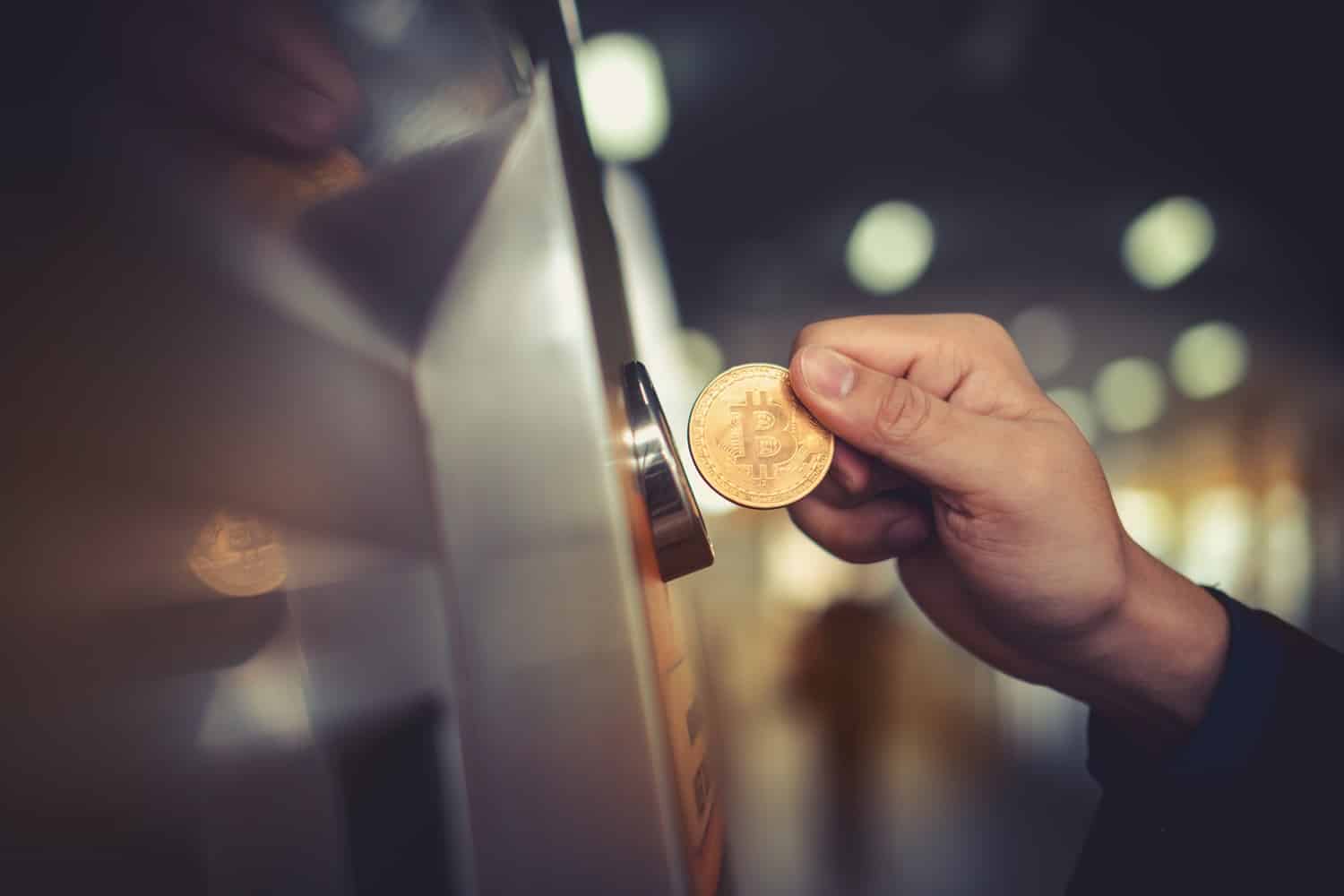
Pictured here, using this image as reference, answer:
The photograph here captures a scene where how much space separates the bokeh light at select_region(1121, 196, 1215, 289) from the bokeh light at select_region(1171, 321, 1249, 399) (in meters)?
0.09

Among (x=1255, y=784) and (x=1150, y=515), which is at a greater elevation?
(x=1150, y=515)

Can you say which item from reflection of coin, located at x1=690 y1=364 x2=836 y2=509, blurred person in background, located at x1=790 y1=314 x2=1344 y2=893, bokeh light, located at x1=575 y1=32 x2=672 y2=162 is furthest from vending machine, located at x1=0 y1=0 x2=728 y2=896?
bokeh light, located at x1=575 y1=32 x2=672 y2=162

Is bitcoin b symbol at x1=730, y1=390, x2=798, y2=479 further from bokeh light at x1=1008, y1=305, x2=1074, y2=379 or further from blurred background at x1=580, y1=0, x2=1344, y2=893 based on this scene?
bokeh light at x1=1008, y1=305, x2=1074, y2=379

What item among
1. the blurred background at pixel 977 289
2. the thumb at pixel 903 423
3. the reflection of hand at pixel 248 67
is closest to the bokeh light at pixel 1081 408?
the blurred background at pixel 977 289

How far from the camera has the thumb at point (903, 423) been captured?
1.53ft

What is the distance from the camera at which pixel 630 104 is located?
837 millimetres

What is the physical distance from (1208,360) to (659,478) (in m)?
1.00

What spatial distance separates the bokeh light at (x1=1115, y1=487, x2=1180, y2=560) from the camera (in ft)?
2.98

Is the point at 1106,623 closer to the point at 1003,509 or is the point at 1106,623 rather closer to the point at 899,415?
the point at 1003,509

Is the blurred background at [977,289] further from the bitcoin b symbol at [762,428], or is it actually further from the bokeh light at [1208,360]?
the bitcoin b symbol at [762,428]

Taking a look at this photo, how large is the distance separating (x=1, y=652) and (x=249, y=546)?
2.4 inches

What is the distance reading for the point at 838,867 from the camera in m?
0.93

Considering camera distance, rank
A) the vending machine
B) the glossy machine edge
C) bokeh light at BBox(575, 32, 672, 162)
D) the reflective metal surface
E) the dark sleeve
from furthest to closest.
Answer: bokeh light at BBox(575, 32, 672, 162)
the dark sleeve
the reflective metal surface
the glossy machine edge
the vending machine

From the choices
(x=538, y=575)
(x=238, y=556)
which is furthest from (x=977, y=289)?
(x=238, y=556)
